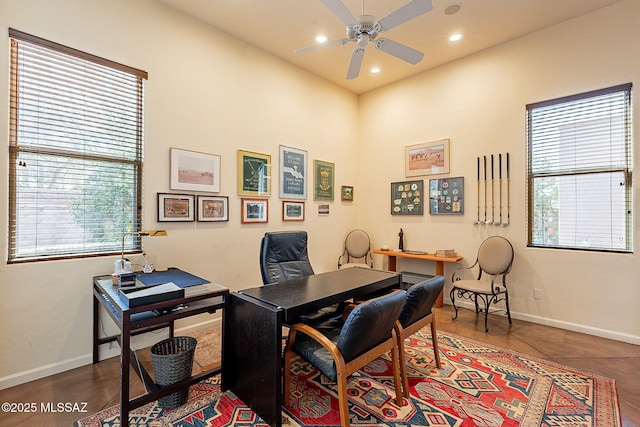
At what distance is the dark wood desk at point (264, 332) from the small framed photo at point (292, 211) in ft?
6.26

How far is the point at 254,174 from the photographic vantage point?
3967 mm

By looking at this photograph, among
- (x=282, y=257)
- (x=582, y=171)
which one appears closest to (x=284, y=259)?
(x=282, y=257)

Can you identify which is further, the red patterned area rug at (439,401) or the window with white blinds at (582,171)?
the window with white blinds at (582,171)

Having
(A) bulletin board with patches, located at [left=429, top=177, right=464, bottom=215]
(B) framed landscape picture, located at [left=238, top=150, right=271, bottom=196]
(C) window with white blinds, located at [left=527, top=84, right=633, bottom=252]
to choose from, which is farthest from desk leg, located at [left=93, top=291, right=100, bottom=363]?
(C) window with white blinds, located at [left=527, top=84, right=633, bottom=252]

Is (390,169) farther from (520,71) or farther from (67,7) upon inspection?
(67,7)

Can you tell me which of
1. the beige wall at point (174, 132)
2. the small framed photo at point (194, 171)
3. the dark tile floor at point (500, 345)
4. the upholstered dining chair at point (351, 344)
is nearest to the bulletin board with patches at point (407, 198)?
the beige wall at point (174, 132)

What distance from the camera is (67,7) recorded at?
2.57m

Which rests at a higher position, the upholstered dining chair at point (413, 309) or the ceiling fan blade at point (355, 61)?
the ceiling fan blade at point (355, 61)

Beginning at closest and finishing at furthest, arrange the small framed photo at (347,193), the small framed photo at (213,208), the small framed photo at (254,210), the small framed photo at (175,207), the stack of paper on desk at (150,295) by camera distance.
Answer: the stack of paper on desk at (150,295) → the small framed photo at (175,207) → the small framed photo at (213,208) → the small framed photo at (254,210) → the small framed photo at (347,193)

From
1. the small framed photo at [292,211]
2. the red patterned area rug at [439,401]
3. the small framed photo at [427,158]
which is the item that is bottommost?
the red patterned area rug at [439,401]

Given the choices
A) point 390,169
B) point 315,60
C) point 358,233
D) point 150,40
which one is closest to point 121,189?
point 150,40

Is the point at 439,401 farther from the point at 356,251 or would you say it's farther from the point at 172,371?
the point at 356,251

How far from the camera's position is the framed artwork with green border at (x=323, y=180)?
15.8ft

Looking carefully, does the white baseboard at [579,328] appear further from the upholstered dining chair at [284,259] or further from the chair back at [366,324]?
the chair back at [366,324]
